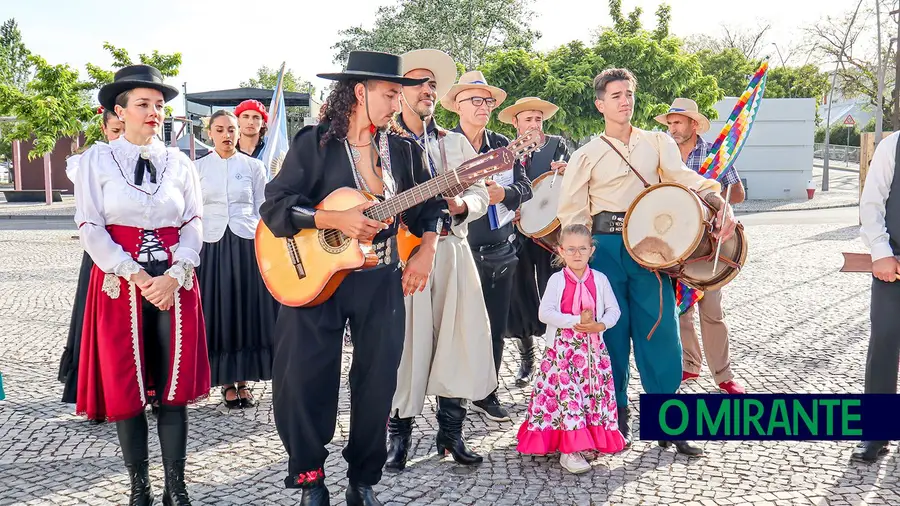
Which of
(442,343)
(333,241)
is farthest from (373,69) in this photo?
(442,343)

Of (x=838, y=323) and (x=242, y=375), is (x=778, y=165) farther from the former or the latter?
(x=242, y=375)

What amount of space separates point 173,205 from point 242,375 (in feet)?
6.79

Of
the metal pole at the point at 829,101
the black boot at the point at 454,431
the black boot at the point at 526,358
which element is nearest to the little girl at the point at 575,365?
the black boot at the point at 454,431

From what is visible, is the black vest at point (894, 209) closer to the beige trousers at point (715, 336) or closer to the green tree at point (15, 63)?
the beige trousers at point (715, 336)

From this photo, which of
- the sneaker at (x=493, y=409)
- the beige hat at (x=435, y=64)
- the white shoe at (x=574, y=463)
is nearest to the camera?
the white shoe at (x=574, y=463)

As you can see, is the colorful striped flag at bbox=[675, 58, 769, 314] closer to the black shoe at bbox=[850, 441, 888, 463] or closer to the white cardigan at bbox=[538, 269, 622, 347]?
the white cardigan at bbox=[538, 269, 622, 347]

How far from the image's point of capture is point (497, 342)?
16.9 feet

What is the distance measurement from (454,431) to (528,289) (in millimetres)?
2015

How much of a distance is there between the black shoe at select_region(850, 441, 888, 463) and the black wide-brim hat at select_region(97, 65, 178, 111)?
12.7ft

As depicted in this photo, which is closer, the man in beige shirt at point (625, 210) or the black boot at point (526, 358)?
the man in beige shirt at point (625, 210)

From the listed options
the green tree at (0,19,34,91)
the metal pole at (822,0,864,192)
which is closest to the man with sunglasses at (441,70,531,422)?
the metal pole at (822,0,864,192)

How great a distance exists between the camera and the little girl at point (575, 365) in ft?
14.3

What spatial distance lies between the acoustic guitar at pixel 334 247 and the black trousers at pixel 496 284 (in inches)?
68.3

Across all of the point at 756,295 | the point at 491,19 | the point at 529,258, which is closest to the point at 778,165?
the point at 491,19
